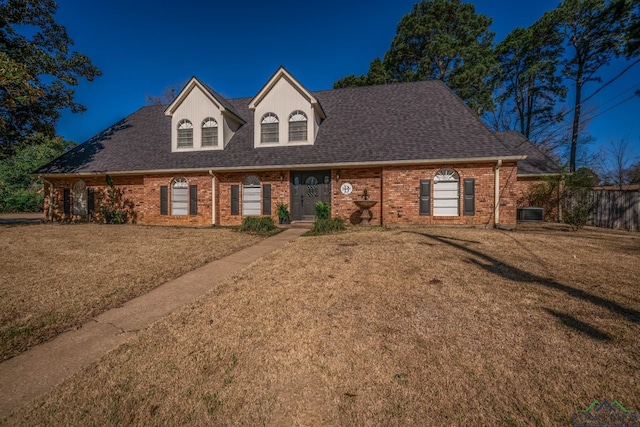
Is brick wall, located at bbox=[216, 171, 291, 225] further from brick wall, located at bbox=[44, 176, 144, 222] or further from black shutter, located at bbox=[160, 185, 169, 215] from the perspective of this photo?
brick wall, located at bbox=[44, 176, 144, 222]

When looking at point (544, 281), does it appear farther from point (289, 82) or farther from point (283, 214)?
point (289, 82)

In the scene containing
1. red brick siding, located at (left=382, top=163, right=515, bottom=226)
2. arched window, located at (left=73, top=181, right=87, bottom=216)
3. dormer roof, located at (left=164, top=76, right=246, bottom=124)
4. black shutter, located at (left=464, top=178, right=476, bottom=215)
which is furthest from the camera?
arched window, located at (left=73, top=181, right=87, bottom=216)

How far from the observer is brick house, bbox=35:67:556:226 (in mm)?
10906

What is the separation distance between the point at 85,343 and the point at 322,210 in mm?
9487

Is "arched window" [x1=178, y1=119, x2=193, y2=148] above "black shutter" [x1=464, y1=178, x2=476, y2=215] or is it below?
above

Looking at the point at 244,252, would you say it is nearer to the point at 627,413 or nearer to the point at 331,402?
the point at 331,402

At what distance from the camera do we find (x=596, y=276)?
475 cm

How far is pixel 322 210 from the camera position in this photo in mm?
11828

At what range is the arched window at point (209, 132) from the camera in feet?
45.0

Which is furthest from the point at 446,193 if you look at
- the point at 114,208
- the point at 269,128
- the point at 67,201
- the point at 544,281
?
the point at 67,201

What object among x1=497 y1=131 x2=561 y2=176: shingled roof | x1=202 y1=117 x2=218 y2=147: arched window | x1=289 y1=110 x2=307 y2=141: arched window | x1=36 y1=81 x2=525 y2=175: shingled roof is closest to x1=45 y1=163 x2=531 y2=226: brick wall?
x1=36 y1=81 x2=525 y2=175: shingled roof

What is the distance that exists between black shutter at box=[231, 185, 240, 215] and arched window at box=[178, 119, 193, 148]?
A: 405 centimetres

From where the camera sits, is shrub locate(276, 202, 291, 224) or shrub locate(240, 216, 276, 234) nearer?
shrub locate(240, 216, 276, 234)

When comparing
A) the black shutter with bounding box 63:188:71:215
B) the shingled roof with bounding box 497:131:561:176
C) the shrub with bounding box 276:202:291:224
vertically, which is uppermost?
the shingled roof with bounding box 497:131:561:176
